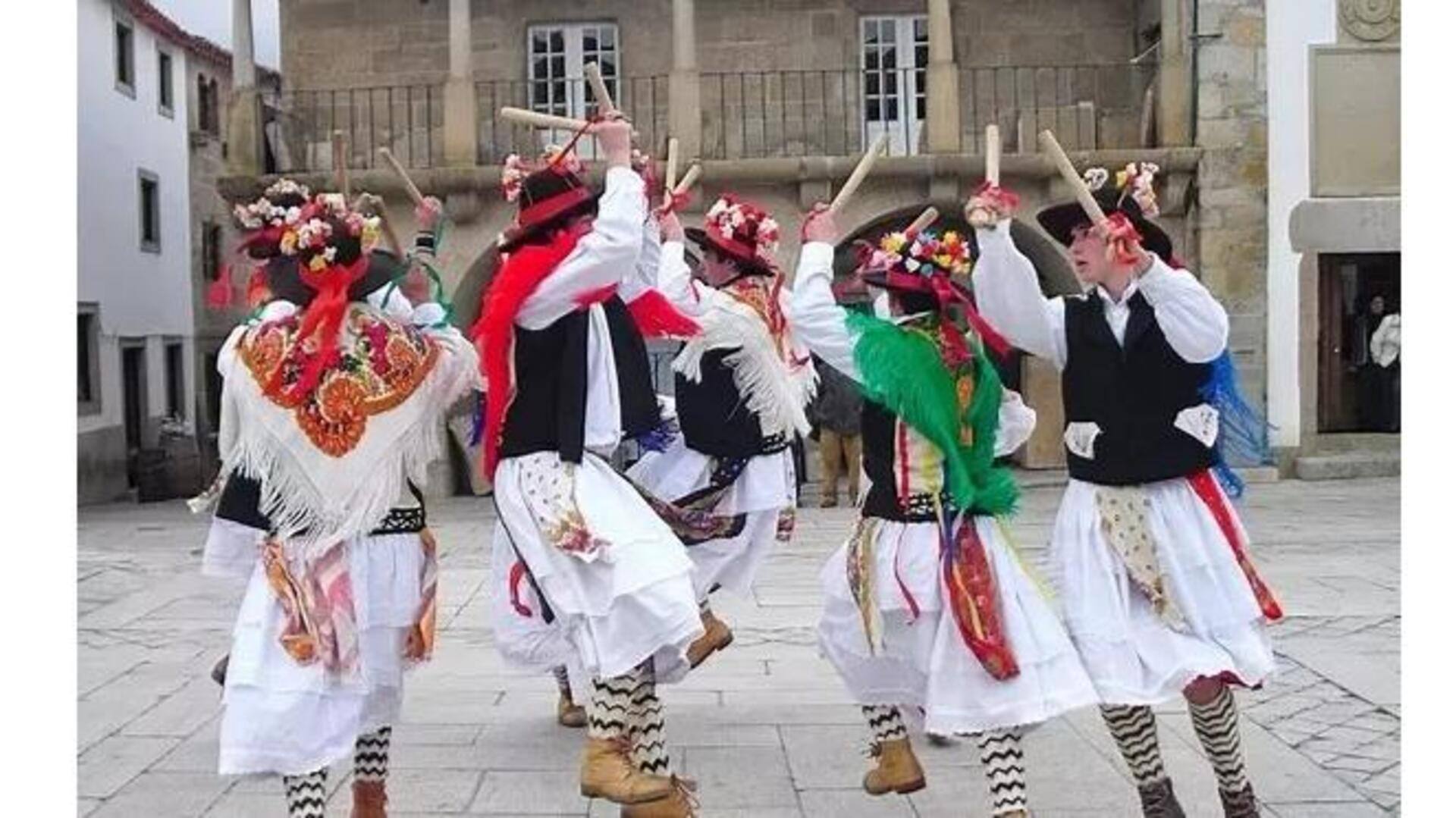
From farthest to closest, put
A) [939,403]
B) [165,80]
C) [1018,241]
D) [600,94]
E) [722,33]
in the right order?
[165,80]
[722,33]
[1018,241]
[939,403]
[600,94]

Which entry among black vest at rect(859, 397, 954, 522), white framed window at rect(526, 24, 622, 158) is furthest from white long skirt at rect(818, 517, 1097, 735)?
white framed window at rect(526, 24, 622, 158)

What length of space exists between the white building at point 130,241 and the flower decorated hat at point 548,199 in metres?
17.0

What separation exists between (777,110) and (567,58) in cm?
226

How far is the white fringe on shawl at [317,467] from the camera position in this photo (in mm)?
4336

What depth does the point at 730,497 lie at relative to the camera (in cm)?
615

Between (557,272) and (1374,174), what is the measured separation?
13.0 meters

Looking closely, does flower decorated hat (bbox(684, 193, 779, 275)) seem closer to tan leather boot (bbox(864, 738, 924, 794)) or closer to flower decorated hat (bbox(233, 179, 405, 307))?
flower decorated hat (bbox(233, 179, 405, 307))

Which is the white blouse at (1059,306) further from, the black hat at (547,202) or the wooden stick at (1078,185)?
the black hat at (547,202)

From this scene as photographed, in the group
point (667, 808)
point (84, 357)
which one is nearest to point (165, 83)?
point (84, 357)

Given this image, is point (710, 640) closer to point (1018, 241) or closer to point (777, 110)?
point (1018, 241)

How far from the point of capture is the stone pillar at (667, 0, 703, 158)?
49.2 ft

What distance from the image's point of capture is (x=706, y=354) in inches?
243
